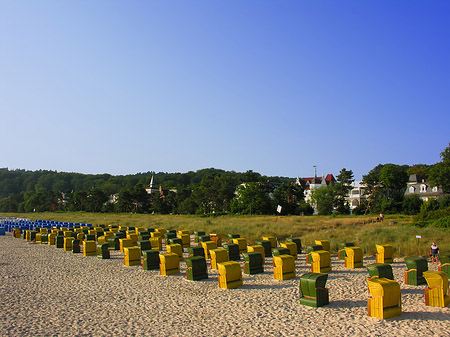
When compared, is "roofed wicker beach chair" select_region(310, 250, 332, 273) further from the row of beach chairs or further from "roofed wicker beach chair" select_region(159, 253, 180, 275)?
"roofed wicker beach chair" select_region(159, 253, 180, 275)

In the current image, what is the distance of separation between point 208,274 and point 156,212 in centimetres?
7105

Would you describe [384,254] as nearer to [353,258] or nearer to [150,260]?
[353,258]

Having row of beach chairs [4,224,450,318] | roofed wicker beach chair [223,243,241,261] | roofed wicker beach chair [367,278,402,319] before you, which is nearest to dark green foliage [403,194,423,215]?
row of beach chairs [4,224,450,318]

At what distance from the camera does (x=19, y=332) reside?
978 cm

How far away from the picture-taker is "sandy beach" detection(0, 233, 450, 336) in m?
9.77

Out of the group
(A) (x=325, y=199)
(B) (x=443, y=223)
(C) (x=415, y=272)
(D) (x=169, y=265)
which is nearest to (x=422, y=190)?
(A) (x=325, y=199)

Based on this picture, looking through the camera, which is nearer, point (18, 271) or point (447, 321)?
point (447, 321)

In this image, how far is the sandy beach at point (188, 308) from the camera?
9.77 metres

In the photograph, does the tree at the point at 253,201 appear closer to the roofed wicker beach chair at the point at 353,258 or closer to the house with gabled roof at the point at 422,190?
the house with gabled roof at the point at 422,190

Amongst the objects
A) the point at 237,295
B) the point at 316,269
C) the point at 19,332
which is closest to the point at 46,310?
the point at 19,332

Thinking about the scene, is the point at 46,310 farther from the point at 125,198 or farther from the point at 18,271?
the point at 125,198

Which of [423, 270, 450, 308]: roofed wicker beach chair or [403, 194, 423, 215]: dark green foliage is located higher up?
[403, 194, 423, 215]: dark green foliage

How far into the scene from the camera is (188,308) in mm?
11898

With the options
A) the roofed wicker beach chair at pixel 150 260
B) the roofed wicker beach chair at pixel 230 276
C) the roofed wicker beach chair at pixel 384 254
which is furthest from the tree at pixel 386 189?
the roofed wicker beach chair at pixel 230 276
